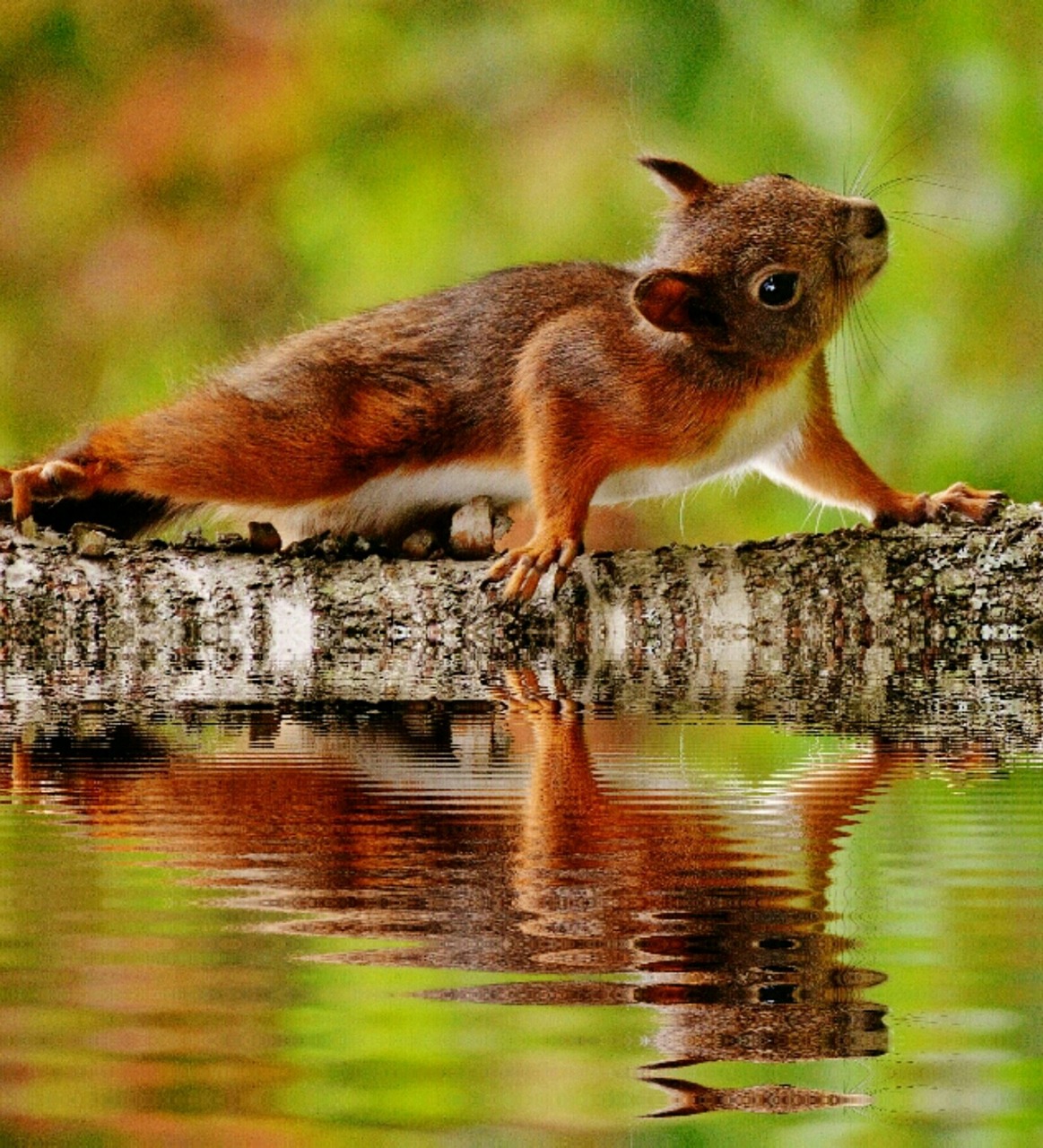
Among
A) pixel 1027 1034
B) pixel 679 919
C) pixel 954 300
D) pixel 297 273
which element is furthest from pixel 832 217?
→ pixel 1027 1034

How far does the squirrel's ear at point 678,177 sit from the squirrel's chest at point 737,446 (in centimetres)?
29

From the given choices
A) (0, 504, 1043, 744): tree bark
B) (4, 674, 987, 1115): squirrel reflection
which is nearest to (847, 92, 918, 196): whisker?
(0, 504, 1043, 744): tree bark

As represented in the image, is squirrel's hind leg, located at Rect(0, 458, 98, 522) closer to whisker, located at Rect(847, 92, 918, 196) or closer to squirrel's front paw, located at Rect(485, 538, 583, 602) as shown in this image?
squirrel's front paw, located at Rect(485, 538, 583, 602)

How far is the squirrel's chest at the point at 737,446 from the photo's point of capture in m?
2.36

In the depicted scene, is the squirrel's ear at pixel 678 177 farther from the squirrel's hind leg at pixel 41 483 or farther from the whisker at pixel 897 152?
the squirrel's hind leg at pixel 41 483

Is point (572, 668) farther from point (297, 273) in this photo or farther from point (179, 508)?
point (297, 273)

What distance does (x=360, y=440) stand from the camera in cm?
235

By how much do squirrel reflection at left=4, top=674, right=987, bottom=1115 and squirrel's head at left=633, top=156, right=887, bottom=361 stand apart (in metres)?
0.97

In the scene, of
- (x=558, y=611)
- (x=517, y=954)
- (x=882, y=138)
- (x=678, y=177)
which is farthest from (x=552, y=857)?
(x=882, y=138)

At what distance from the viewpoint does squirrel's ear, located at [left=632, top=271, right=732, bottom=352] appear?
7.36 ft

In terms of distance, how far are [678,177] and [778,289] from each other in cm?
26

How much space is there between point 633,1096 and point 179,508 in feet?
6.77

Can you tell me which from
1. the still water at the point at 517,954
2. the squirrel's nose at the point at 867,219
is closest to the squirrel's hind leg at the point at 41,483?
the squirrel's nose at the point at 867,219

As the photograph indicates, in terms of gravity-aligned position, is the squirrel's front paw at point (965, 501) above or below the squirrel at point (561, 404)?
below
